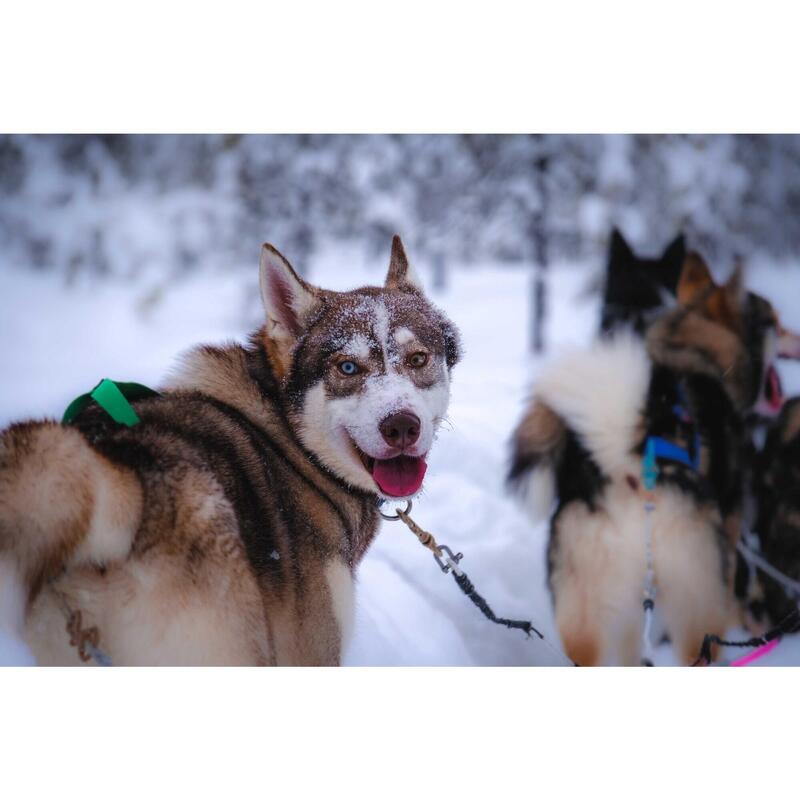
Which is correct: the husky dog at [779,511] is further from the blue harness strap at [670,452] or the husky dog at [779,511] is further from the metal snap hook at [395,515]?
the metal snap hook at [395,515]

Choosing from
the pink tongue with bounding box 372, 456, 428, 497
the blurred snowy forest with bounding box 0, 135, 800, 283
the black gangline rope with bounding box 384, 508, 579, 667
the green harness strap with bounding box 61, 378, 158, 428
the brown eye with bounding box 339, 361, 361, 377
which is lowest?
the black gangline rope with bounding box 384, 508, 579, 667

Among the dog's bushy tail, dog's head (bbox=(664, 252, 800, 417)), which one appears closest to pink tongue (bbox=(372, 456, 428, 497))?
the dog's bushy tail

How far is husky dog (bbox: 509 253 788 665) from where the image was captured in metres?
2.35

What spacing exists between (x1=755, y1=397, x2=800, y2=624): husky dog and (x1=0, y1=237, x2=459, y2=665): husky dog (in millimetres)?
1096

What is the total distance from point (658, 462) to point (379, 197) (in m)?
1.19

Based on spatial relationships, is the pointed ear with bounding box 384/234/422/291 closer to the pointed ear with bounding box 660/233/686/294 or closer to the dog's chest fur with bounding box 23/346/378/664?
the dog's chest fur with bounding box 23/346/378/664

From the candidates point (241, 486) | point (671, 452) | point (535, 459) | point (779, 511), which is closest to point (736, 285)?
point (671, 452)

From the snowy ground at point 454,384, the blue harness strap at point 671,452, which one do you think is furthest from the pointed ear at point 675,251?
the blue harness strap at point 671,452

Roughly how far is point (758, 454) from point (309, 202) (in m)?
1.64

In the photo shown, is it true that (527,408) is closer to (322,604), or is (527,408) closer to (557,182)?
(557,182)

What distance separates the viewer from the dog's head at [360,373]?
2006 mm

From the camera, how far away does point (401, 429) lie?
77.7 inches

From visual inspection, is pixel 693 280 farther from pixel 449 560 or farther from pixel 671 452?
pixel 449 560

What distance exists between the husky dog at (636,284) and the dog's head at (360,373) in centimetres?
62
